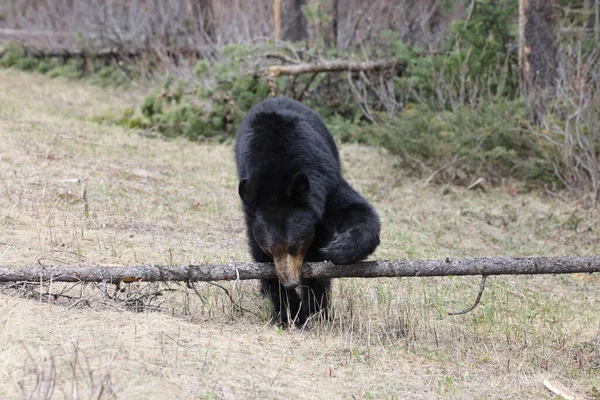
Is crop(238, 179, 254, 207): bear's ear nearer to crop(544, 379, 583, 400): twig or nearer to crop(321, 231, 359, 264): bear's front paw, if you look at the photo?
crop(321, 231, 359, 264): bear's front paw

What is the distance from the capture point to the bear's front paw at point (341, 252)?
5.24 m

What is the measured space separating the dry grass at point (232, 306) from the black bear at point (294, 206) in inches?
18.2

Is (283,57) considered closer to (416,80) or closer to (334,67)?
(334,67)

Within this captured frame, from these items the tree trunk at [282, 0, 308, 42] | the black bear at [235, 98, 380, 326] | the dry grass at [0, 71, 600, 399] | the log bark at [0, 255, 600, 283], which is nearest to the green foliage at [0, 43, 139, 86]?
the tree trunk at [282, 0, 308, 42]

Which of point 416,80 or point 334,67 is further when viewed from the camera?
point 334,67

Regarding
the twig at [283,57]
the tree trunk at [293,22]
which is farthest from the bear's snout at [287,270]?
the tree trunk at [293,22]

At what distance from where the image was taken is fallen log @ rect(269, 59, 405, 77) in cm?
1362

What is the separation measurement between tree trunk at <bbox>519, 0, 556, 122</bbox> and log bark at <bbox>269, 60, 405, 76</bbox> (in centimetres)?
267

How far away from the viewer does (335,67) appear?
14.0 metres

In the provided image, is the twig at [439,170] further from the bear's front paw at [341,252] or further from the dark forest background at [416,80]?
the bear's front paw at [341,252]

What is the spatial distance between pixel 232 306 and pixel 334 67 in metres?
8.74

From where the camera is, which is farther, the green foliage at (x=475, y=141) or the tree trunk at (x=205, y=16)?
the tree trunk at (x=205, y=16)

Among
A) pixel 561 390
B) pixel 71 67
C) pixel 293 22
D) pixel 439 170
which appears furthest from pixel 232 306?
pixel 71 67

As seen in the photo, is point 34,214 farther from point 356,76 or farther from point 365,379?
point 356,76
